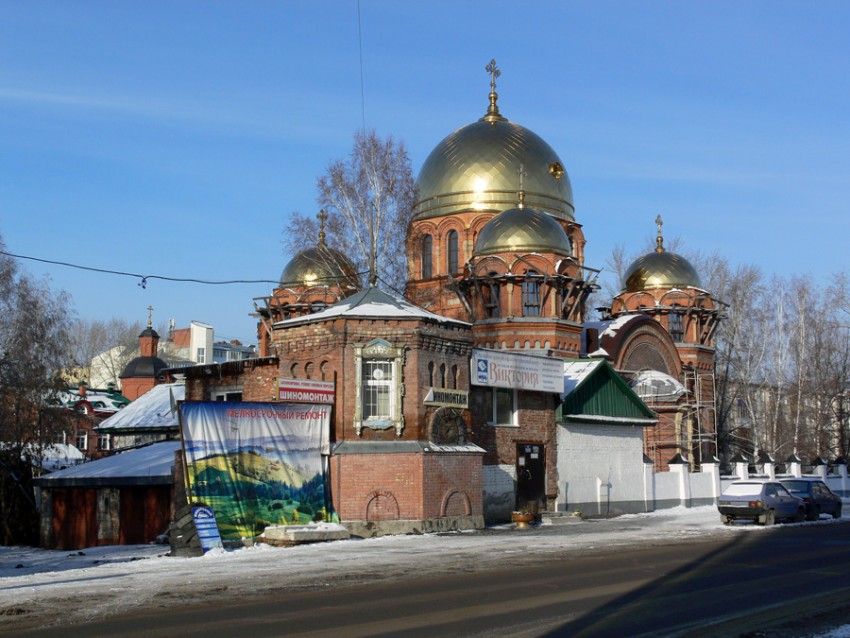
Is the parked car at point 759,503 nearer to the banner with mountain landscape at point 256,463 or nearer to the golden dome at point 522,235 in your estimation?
the banner with mountain landscape at point 256,463

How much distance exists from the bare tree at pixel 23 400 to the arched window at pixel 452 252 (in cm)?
1961

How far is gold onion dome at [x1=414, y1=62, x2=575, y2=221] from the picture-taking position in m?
47.5

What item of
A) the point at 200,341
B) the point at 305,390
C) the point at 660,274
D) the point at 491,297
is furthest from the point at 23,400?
the point at 200,341

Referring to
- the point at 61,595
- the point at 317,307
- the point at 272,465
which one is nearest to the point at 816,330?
the point at 317,307

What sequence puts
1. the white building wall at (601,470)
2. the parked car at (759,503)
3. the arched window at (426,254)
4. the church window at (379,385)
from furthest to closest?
1. the arched window at (426,254)
2. the white building wall at (601,470)
3. the parked car at (759,503)
4. the church window at (379,385)

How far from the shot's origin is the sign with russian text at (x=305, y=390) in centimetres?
2309

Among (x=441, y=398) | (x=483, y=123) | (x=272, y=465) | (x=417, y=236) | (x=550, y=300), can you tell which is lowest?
(x=272, y=465)

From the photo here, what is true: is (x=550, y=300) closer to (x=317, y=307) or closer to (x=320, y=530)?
(x=317, y=307)

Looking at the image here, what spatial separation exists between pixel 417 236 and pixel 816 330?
28879mm

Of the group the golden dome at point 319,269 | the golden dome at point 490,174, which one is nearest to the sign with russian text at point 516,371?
A: the golden dome at point 319,269

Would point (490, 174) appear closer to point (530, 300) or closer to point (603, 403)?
point (530, 300)

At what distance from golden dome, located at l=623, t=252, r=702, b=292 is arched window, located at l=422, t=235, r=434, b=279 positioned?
39.0ft

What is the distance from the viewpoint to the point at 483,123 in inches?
1969

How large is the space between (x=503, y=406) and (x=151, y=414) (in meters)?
14.5
